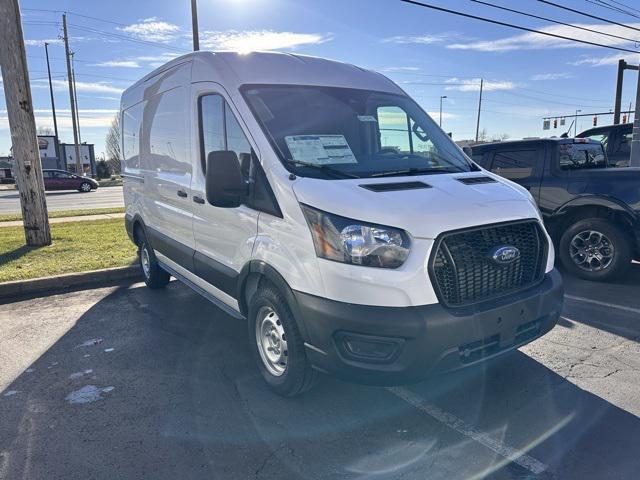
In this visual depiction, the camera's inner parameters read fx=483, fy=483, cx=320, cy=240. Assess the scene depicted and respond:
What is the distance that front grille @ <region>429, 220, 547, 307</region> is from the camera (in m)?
2.84

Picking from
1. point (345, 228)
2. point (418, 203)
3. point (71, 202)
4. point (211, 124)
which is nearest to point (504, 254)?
point (418, 203)

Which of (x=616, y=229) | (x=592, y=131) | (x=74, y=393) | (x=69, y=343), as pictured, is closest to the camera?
(x=74, y=393)

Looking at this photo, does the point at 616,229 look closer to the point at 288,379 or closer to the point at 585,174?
the point at 585,174

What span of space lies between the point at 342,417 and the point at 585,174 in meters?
4.99

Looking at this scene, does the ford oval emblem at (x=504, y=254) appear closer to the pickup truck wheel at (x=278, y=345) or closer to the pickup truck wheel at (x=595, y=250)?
the pickup truck wheel at (x=278, y=345)

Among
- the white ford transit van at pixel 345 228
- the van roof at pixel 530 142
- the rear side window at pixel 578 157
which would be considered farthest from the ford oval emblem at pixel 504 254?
the van roof at pixel 530 142

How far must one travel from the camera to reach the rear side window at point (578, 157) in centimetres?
671

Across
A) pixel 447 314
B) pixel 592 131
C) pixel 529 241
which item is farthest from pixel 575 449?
pixel 592 131

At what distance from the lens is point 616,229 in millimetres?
6070

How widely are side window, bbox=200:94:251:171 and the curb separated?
11.5 ft

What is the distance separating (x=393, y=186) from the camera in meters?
3.06

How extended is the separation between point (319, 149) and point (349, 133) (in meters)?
0.43

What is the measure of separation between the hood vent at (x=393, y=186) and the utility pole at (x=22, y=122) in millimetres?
7545

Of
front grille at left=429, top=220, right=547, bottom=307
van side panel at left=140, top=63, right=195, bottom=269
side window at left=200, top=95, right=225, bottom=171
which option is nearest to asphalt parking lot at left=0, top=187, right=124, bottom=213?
van side panel at left=140, top=63, right=195, bottom=269
